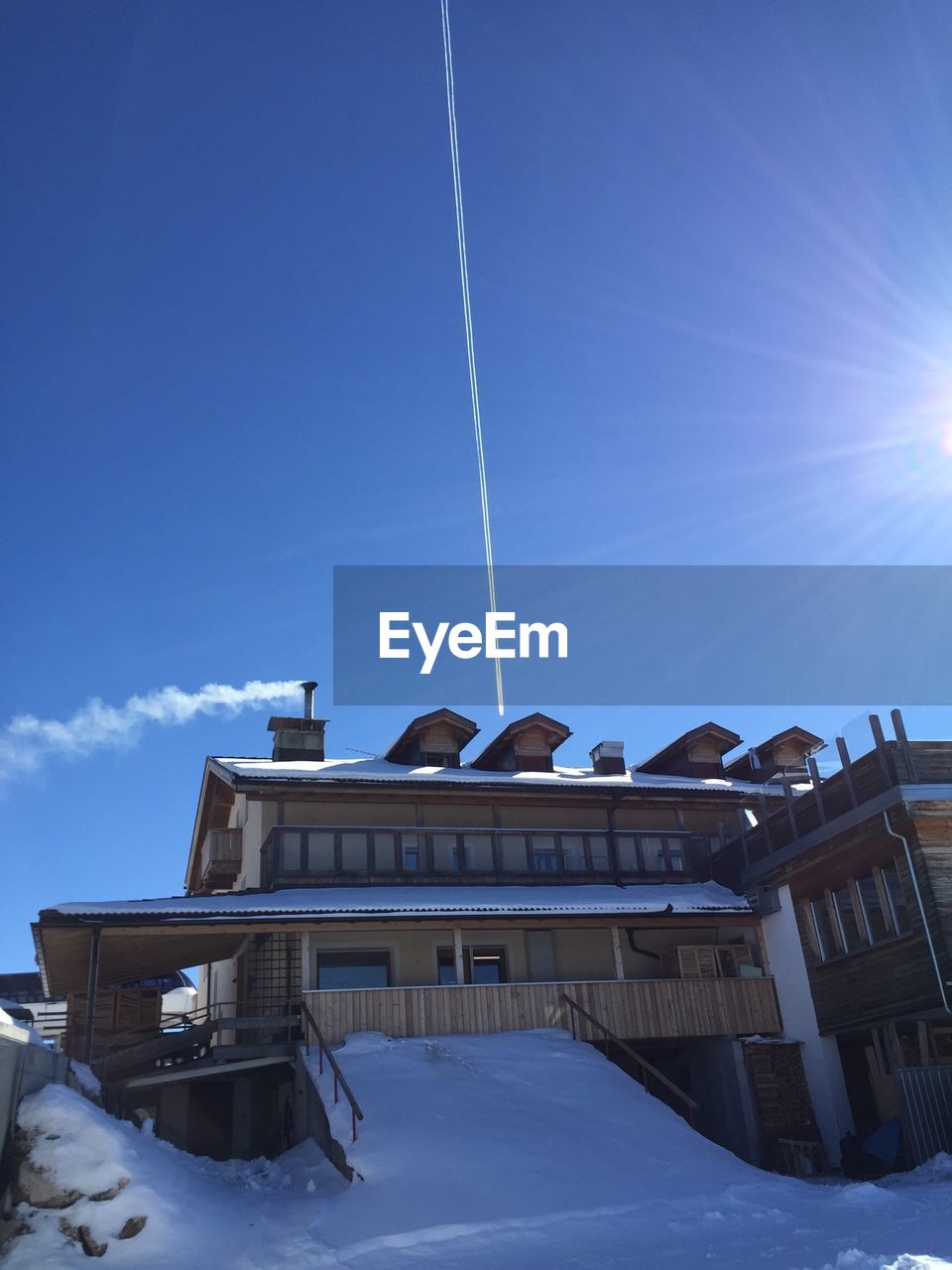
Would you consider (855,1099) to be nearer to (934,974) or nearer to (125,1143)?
(934,974)

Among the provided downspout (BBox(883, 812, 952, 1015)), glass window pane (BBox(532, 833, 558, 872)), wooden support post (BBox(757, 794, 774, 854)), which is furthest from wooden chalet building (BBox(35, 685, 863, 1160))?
downspout (BBox(883, 812, 952, 1015))

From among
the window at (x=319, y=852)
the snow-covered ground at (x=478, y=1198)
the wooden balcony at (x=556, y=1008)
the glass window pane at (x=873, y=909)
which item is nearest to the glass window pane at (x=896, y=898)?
the glass window pane at (x=873, y=909)

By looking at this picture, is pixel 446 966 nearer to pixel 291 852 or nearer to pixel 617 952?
pixel 617 952

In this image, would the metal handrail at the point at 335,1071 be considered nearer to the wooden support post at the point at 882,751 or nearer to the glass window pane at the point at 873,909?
the glass window pane at the point at 873,909

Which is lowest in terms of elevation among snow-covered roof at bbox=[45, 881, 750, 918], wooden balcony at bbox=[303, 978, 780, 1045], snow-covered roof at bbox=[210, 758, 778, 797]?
wooden balcony at bbox=[303, 978, 780, 1045]

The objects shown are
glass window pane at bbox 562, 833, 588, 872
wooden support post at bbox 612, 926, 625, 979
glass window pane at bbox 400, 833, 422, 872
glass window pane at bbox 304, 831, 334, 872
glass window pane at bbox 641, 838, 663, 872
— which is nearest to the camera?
wooden support post at bbox 612, 926, 625, 979

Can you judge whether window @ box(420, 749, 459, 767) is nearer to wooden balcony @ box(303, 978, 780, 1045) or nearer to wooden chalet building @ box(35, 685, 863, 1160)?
wooden chalet building @ box(35, 685, 863, 1160)

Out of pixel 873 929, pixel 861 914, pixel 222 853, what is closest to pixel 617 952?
pixel 861 914
